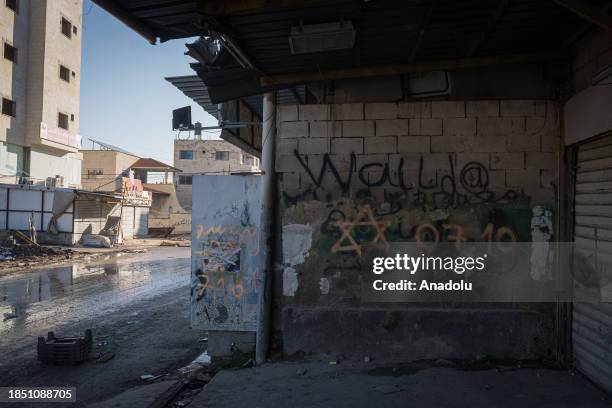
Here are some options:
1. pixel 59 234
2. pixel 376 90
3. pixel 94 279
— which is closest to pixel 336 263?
pixel 376 90

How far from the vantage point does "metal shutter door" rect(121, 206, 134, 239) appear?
29180 mm

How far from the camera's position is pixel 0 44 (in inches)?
962

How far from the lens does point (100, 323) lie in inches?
315

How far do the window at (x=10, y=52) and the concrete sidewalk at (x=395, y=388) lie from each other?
27.4 m

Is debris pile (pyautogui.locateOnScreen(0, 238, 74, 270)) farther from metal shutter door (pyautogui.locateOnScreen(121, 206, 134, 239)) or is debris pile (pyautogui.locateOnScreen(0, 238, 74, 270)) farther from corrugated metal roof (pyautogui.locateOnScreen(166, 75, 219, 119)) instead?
corrugated metal roof (pyautogui.locateOnScreen(166, 75, 219, 119))

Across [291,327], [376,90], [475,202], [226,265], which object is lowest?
[291,327]

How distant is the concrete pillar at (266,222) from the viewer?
5293 mm

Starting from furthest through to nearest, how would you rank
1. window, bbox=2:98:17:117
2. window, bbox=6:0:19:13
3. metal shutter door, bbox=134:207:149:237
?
metal shutter door, bbox=134:207:149:237 → window, bbox=6:0:19:13 → window, bbox=2:98:17:117

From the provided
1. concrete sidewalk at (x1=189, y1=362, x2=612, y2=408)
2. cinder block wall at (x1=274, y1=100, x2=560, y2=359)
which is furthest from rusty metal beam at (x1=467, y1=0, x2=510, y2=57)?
concrete sidewalk at (x1=189, y1=362, x2=612, y2=408)

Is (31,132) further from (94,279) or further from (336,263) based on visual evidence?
(336,263)

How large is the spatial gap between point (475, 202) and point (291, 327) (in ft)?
8.40

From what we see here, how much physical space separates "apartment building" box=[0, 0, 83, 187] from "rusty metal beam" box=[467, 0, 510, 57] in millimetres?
26001

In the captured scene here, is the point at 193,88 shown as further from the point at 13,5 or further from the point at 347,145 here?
the point at 13,5

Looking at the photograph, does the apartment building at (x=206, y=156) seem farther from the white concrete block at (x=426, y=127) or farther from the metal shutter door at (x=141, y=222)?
the white concrete block at (x=426, y=127)
